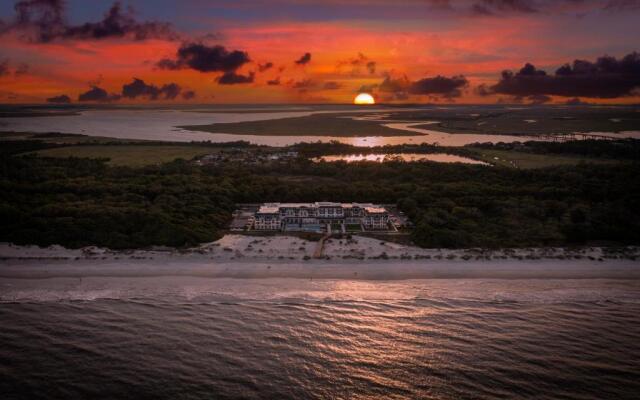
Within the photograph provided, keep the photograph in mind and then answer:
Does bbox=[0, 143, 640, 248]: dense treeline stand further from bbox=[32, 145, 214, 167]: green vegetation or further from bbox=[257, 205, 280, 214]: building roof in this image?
bbox=[32, 145, 214, 167]: green vegetation

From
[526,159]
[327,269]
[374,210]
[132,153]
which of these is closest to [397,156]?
[526,159]

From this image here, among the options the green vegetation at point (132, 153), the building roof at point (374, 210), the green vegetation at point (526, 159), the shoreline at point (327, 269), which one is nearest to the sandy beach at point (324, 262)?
the shoreline at point (327, 269)

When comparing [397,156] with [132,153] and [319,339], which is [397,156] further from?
[319,339]

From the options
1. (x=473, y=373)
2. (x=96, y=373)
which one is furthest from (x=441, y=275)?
(x=96, y=373)

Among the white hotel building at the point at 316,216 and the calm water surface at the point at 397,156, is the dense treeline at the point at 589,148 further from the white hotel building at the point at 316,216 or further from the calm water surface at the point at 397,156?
the white hotel building at the point at 316,216

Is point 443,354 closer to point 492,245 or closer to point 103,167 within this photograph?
point 492,245

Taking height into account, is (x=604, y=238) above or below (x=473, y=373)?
above

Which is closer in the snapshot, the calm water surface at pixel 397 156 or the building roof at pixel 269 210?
the building roof at pixel 269 210
